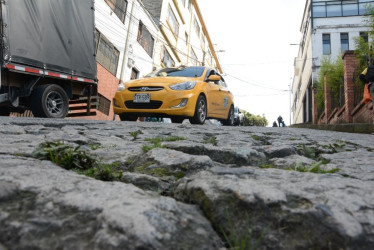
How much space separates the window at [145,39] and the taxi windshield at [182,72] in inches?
540

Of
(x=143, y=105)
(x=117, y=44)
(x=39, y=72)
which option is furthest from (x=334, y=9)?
(x=39, y=72)

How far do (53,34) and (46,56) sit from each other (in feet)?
1.82

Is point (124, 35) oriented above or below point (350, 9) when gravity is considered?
below

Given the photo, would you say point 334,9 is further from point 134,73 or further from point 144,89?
point 144,89

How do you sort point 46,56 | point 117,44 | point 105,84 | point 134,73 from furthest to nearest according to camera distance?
point 134,73
point 117,44
point 105,84
point 46,56

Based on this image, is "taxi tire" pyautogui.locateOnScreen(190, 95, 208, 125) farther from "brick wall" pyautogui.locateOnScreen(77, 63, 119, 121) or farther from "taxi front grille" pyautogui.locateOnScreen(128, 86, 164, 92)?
"brick wall" pyautogui.locateOnScreen(77, 63, 119, 121)

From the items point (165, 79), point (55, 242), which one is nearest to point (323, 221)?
point (55, 242)

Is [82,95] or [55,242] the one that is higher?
[82,95]

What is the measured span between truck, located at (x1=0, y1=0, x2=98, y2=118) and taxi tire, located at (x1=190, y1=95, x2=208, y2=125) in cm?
286

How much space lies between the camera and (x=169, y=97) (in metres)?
7.47

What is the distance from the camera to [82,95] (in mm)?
8961

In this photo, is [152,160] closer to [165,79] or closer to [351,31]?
[165,79]

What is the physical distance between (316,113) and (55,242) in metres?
22.0

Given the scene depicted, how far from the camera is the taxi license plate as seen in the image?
298 inches
